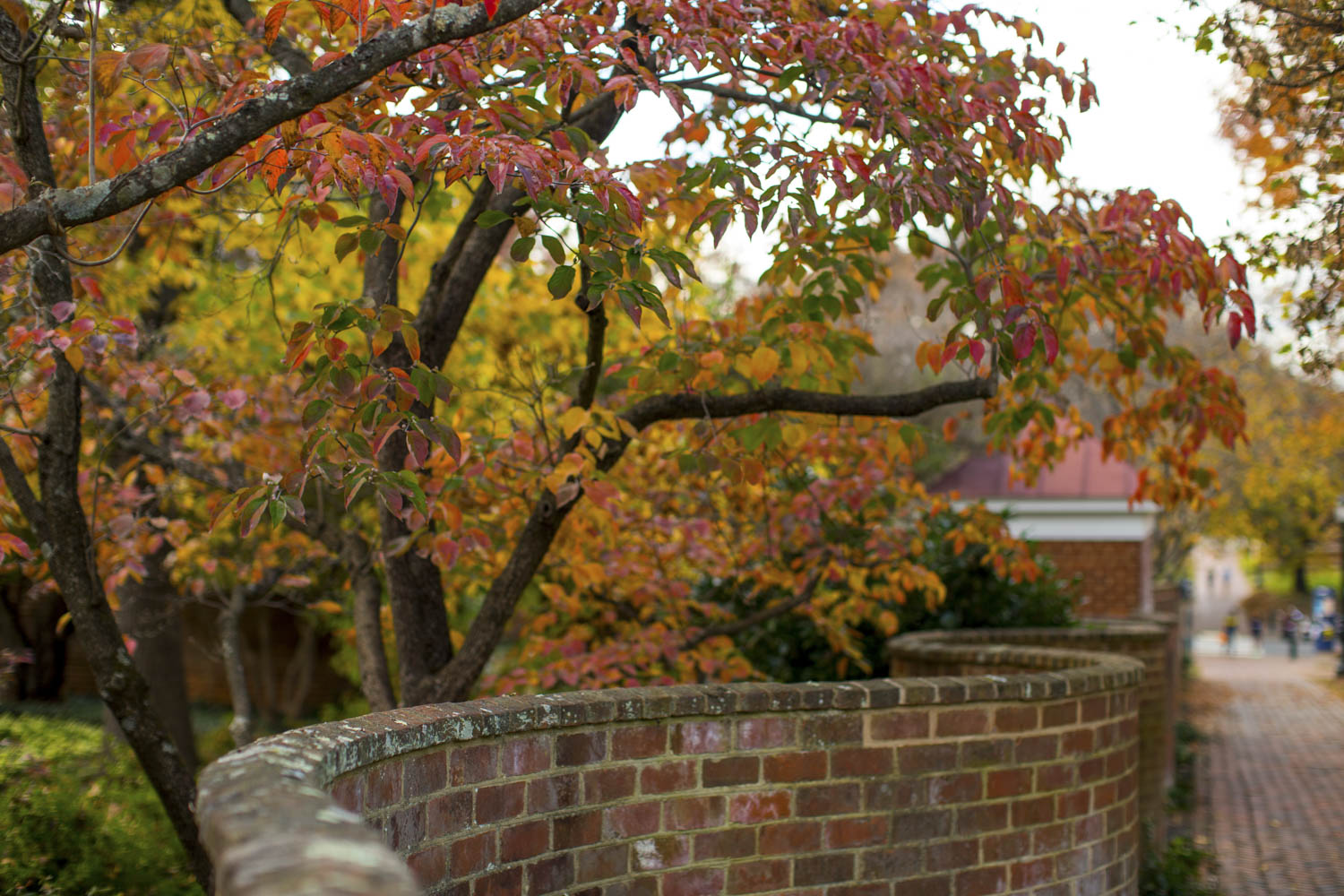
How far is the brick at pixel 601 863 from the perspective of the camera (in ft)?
11.3

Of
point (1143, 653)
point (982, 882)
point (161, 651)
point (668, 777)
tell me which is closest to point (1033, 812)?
point (982, 882)

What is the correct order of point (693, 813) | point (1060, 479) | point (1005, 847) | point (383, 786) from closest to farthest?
1. point (383, 786)
2. point (693, 813)
3. point (1005, 847)
4. point (1060, 479)

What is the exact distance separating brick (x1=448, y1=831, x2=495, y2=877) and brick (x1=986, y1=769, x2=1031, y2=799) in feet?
6.12

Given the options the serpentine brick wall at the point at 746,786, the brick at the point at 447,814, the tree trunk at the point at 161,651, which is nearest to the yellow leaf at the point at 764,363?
the serpentine brick wall at the point at 746,786

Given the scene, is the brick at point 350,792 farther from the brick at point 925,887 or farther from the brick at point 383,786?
the brick at point 925,887

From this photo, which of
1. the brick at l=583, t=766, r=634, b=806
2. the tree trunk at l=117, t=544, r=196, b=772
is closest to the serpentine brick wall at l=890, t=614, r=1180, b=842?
the brick at l=583, t=766, r=634, b=806

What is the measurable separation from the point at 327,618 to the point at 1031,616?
8.97 meters

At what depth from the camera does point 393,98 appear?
14.3 ft

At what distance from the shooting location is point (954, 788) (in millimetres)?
4168

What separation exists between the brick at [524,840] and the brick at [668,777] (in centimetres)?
37

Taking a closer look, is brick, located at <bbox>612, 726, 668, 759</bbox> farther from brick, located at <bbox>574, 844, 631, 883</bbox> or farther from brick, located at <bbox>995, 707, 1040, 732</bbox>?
brick, located at <bbox>995, 707, 1040, 732</bbox>

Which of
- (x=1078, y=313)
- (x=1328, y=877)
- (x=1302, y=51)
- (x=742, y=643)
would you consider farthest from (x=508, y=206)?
(x=1328, y=877)

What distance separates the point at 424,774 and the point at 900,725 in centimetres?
171

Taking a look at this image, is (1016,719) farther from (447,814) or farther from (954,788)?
(447,814)
